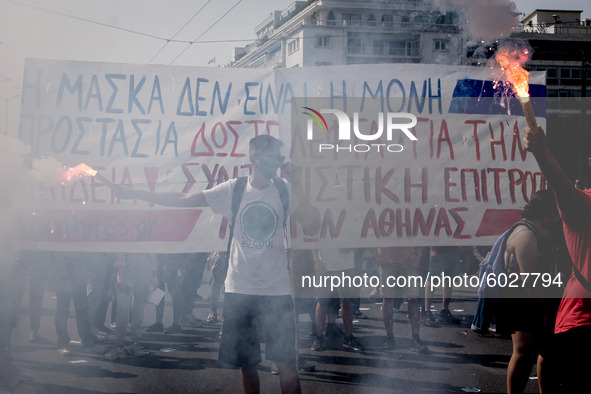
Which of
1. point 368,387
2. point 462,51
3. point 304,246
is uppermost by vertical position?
point 462,51

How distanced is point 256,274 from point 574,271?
71.1 inches

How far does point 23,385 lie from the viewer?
2.50 metres

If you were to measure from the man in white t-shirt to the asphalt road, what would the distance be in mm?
1399

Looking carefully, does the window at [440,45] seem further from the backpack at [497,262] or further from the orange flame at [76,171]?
the orange flame at [76,171]

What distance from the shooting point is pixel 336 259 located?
696 cm

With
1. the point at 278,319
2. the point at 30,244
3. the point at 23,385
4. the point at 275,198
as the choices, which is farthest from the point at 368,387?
the point at 23,385

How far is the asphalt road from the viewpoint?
5293 millimetres

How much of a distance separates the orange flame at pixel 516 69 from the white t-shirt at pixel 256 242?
1.57m

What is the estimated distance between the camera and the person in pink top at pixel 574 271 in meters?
2.76

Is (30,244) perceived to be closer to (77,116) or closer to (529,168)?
(77,116)

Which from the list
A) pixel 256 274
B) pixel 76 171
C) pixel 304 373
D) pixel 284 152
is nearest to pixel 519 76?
pixel 256 274

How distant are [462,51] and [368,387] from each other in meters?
2.98

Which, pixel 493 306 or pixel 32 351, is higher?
pixel 493 306

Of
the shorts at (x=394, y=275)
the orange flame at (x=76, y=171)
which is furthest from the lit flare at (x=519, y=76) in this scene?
the shorts at (x=394, y=275)
